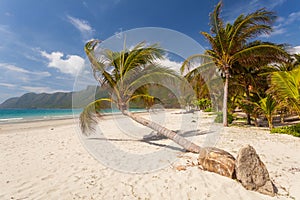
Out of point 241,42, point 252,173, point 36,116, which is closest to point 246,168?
point 252,173

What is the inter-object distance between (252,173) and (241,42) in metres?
8.41

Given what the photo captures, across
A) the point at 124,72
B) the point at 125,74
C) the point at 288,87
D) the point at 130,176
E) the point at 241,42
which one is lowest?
the point at 130,176

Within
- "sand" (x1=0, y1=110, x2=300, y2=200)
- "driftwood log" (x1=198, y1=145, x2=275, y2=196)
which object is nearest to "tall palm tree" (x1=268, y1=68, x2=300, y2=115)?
"sand" (x1=0, y1=110, x2=300, y2=200)

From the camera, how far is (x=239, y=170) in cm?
287

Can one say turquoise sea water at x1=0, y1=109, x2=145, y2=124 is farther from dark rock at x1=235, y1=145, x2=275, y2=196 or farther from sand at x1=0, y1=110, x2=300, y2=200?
dark rock at x1=235, y1=145, x2=275, y2=196

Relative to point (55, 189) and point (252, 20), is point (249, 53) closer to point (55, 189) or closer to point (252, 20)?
point (252, 20)

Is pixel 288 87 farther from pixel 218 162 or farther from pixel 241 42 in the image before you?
pixel 218 162

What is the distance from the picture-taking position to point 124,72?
6164 mm

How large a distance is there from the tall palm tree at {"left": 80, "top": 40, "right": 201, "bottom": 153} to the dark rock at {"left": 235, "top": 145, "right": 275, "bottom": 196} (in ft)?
11.4

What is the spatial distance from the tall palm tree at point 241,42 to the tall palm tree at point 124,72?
4281 mm

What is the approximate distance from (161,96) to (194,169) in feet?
13.3

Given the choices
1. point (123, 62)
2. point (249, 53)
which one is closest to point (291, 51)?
point (249, 53)

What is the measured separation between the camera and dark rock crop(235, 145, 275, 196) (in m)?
2.67

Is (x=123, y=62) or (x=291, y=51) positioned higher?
(x=291, y=51)
